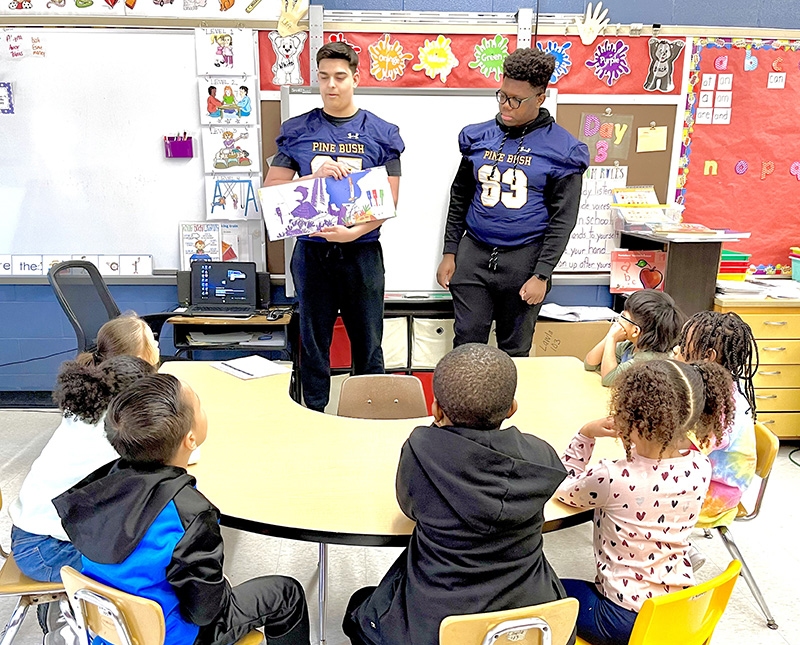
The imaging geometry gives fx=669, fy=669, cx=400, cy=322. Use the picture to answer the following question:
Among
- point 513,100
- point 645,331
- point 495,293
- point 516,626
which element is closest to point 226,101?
point 513,100

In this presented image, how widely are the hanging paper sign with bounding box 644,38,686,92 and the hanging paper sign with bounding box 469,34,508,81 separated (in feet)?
2.56

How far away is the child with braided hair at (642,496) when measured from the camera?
4.59ft

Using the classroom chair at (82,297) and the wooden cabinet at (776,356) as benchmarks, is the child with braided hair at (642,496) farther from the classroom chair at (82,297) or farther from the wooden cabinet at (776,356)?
the classroom chair at (82,297)

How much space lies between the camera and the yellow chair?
1.12 meters

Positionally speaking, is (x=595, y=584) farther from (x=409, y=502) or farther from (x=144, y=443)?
(x=144, y=443)

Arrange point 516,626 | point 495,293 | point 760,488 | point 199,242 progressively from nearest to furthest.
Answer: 1. point 516,626
2. point 760,488
3. point 495,293
4. point 199,242

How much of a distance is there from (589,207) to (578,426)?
6.89 feet

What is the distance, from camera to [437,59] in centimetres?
350

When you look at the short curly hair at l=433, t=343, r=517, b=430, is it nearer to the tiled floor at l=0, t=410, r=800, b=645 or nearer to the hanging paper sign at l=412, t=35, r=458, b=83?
the tiled floor at l=0, t=410, r=800, b=645

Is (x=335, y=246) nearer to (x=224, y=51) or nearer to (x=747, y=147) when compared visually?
(x=224, y=51)

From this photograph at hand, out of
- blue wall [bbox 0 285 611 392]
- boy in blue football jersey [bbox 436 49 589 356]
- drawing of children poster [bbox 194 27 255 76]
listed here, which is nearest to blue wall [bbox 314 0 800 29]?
drawing of children poster [bbox 194 27 255 76]

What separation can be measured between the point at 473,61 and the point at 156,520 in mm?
2995

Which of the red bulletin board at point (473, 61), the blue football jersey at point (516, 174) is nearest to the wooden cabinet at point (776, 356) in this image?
the blue football jersey at point (516, 174)

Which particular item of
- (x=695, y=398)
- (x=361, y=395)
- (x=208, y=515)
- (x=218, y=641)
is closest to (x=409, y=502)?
(x=208, y=515)
